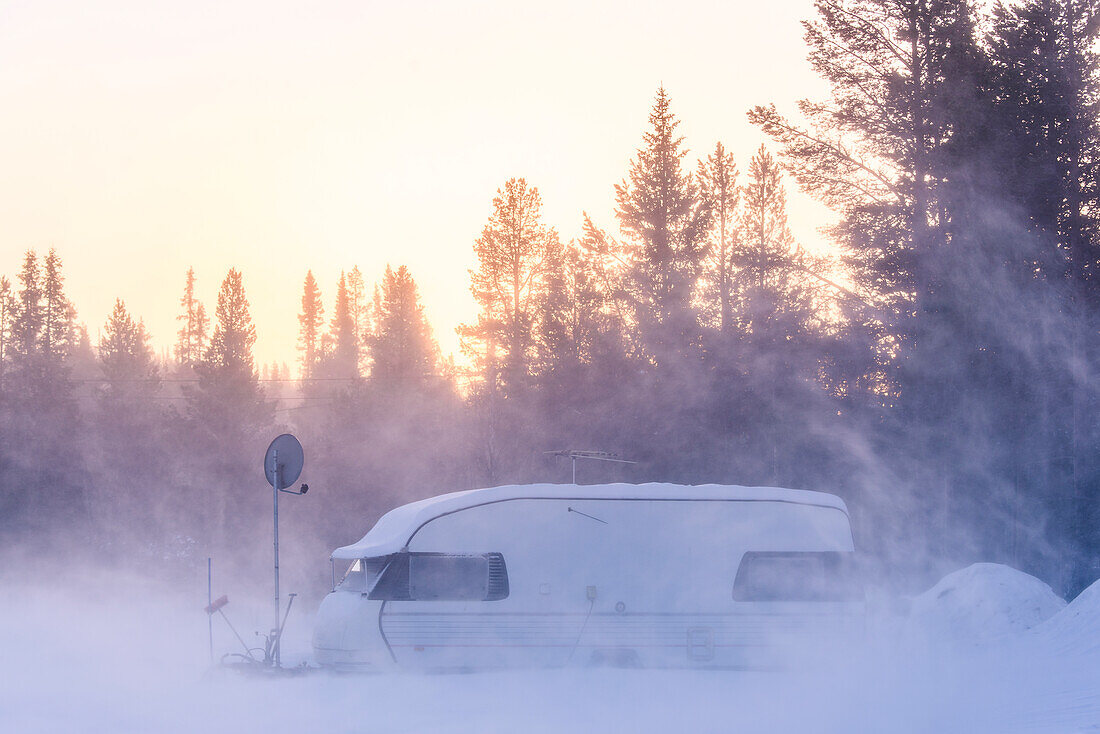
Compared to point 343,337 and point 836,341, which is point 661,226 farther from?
point 343,337

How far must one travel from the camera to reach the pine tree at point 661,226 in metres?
31.4

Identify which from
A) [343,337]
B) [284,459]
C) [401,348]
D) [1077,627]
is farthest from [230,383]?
[343,337]

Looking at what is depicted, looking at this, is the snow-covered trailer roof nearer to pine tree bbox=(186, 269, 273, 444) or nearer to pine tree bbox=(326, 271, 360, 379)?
pine tree bbox=(186, 269, 273, 444)

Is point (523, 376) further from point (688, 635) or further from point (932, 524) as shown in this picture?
point (688, 635)

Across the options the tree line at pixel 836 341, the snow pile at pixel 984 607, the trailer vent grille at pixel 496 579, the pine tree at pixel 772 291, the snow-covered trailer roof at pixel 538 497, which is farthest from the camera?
the pine tree at pixel 772 291

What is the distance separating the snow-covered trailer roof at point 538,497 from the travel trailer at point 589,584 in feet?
0.08

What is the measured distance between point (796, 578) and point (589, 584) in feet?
8.26

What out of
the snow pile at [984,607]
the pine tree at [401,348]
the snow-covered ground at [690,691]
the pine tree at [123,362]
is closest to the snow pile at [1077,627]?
the snow-covered ground at [690,691]

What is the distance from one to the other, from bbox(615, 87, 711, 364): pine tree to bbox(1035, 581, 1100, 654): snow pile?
19588 mm

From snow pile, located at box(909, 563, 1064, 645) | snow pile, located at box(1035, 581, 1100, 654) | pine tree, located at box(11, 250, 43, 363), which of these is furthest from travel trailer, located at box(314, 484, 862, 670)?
pine tree, located at box(11, 250, 43, 363)

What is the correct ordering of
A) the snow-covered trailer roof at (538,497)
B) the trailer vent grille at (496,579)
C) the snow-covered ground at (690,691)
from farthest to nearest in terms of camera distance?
the snow-covered trailer roof at (538,497) → the trailer vent grille at (496,579) → the snow-covered ground at (690,691)

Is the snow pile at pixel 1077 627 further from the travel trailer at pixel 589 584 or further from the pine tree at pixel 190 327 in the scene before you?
the pine tree at pixel 190 327

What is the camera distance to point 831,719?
8.59m

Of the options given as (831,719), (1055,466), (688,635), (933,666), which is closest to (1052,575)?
(1055,466)
